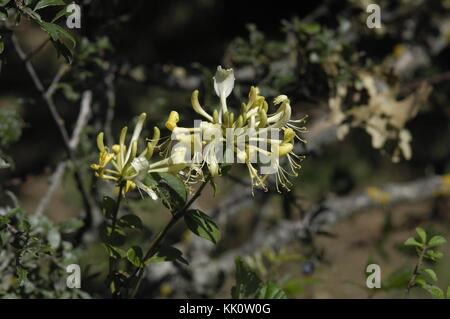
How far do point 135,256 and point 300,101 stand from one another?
846 millimetres

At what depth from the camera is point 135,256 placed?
1368mm

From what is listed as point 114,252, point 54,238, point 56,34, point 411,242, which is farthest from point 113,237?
point 411,242

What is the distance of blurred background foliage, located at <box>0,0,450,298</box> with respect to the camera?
1944 mm

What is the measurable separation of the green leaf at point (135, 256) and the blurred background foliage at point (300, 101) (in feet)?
0.95

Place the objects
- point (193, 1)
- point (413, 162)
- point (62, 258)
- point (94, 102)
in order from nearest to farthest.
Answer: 1. point (62, 258)
2. point (94, 102)
3. point (413, 162)
4. point (193, 1)

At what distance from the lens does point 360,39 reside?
2400 millimetres

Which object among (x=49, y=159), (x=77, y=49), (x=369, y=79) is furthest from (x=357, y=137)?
(x=77, y=49)

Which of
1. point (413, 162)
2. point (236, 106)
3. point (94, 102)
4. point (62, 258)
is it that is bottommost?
point (62, 258)

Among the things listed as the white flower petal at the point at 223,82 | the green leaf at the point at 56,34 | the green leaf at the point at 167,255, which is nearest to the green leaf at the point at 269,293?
the green leaf at the point at 167,255

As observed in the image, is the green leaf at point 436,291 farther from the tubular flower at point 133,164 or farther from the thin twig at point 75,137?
the thin twig at point 75,137

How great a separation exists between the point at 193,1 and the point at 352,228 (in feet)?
5.91

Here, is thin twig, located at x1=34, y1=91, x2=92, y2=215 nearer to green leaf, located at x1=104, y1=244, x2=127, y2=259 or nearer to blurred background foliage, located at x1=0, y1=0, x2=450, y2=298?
blurred background foliage, located at x1=0, y1=0, x2=450, y2=298

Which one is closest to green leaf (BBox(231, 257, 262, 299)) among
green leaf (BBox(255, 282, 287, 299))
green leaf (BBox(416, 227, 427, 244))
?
green leaf (BBox(255, 282, 287, 299))
